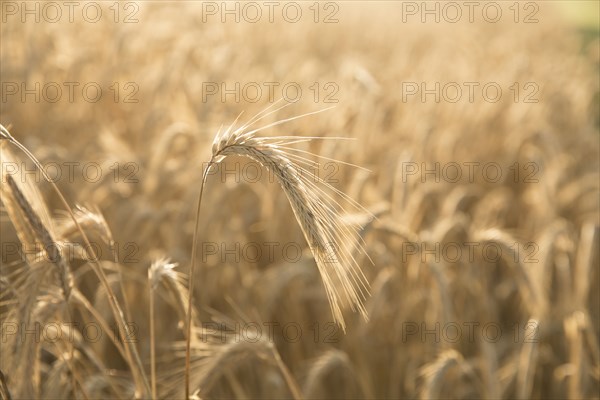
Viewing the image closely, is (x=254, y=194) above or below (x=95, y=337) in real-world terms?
above

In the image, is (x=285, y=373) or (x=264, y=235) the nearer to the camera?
(x=285, y=373)

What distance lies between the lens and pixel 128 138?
376 cm

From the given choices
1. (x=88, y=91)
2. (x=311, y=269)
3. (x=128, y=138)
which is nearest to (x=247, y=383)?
(x=311, y=269)

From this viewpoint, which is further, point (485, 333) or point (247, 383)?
point (485, 333)

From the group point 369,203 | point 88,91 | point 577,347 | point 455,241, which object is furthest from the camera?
point 88,91

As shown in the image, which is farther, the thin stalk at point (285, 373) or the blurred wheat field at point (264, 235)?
the blurred wheat field at point (264, 235)

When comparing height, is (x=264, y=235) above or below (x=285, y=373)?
above

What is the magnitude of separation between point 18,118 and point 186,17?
67.2 inches

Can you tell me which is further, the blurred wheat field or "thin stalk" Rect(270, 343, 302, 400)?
the blurred wheat field

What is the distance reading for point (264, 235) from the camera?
120 inches

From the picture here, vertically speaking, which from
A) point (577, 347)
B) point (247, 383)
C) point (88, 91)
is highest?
point (88, 91)

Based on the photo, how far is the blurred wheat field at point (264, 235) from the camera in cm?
161

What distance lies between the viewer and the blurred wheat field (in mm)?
1608

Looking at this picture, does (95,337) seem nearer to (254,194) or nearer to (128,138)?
(254,194)
